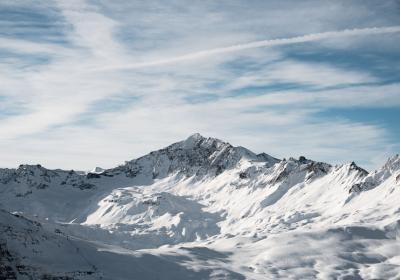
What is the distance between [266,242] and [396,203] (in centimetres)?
5961

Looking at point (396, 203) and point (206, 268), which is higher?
point (396, 203)

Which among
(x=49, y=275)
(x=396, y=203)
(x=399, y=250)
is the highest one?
(x=396, y=203)

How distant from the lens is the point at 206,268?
8081 cm

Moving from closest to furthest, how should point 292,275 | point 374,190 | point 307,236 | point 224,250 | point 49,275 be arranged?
point 49,275, point 292,275, point 224,250, point 307,236, point 374,190

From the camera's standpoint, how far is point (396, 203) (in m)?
162

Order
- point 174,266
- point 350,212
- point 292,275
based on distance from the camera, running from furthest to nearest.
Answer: point 350,212
point 292,275
point 174,266

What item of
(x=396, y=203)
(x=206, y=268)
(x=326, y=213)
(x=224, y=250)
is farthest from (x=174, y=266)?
(x=326, y=213)

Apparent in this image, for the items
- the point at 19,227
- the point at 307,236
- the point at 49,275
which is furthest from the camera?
the point at 307,236

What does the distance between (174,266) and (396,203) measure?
104 m

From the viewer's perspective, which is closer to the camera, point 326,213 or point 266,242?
point 266,242

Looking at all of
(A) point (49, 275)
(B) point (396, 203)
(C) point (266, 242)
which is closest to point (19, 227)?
(A) point (49, 275)

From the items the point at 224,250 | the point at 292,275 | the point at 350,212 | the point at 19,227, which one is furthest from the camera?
the point at 350,212

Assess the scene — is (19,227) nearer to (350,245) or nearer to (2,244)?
(2,244)

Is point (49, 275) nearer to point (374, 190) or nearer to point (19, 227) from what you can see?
point (19, 227)
